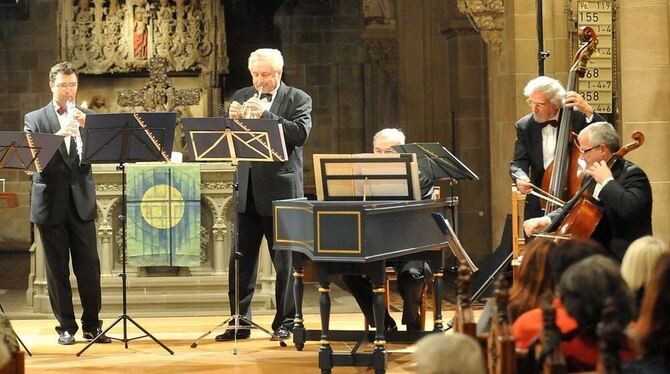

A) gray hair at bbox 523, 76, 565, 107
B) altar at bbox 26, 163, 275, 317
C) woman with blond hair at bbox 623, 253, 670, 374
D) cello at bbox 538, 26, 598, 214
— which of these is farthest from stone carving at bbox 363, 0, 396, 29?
woman with blond hair at bbox 623, 253, 670, 374

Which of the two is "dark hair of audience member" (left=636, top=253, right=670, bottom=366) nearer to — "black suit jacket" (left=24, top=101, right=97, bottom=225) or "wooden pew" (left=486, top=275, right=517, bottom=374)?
"wooden pew" (left=486, top=275, right=517, bottom=374)

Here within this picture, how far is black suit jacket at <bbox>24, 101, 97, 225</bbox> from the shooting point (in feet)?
28.9

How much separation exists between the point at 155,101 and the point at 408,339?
29.7ft

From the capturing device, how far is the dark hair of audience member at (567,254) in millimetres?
4551

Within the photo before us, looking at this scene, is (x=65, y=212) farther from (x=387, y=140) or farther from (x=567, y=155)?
(x=567, y=155)

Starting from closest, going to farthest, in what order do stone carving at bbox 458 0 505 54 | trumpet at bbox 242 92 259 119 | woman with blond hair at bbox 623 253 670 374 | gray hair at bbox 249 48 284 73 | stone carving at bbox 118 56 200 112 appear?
woman with blond hair at bbox 623 253 670 374, trumpet at bbox 242 92 259 119, gray hair at bbox 249 48 284 73, stone carving at bbox 458 0 505 54, stone carving at bbox 118 56 200 112

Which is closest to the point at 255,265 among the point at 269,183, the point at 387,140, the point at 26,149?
the point at 269,183

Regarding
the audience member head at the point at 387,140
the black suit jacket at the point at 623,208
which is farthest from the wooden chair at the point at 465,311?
the audience member head at the point at 387,140

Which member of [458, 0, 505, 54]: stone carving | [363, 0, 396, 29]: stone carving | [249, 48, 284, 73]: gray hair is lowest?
[249, 48, 284, 73]: gray hair

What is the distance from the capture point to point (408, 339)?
7832 millimetres

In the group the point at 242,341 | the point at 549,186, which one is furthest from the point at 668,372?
the point at 242,341

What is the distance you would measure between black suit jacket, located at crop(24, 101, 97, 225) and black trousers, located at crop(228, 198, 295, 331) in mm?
1109

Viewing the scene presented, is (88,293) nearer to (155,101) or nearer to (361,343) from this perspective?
(361,343)

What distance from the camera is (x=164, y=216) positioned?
10352mm
